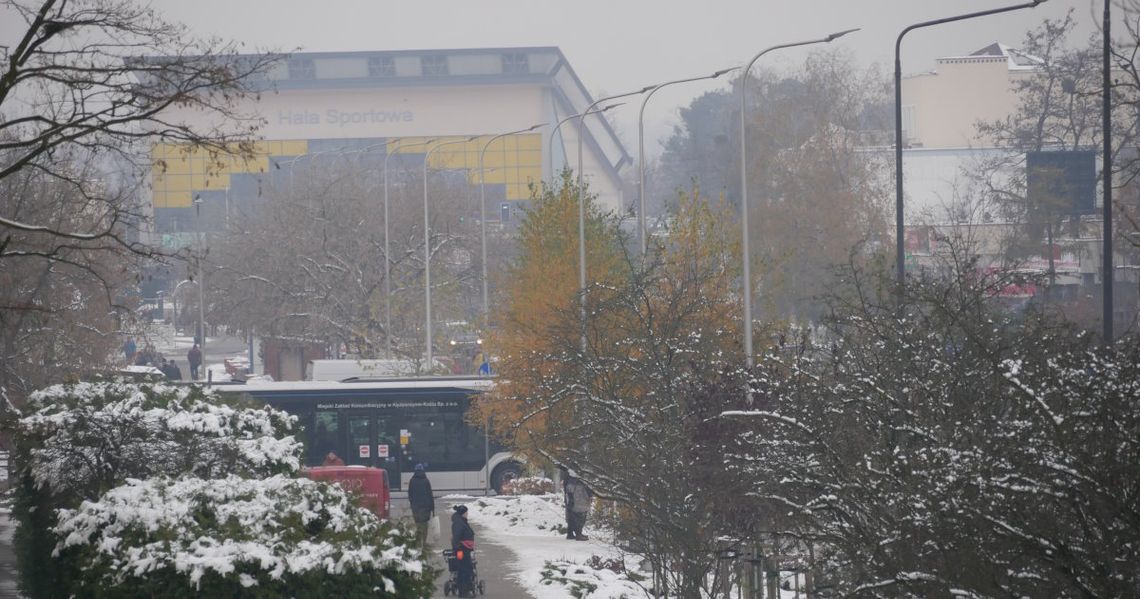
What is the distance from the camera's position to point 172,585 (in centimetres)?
1037

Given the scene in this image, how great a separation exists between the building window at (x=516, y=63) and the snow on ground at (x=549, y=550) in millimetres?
93140

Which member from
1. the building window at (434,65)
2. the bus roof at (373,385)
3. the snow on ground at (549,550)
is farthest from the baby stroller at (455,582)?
the building window at (434,65)

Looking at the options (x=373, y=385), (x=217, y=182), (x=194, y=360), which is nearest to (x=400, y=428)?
(x=373, y=385)

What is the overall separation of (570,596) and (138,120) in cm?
941

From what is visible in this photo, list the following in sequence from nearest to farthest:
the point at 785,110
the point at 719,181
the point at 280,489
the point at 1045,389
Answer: the point at 1045,389 < the point at 280,489 < the point at 785,110 < the point at 719,181

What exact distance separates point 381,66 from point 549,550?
357ft

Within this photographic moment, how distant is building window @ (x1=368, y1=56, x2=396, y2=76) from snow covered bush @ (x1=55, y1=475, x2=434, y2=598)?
12009 cm

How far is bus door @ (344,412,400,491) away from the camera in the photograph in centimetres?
3684

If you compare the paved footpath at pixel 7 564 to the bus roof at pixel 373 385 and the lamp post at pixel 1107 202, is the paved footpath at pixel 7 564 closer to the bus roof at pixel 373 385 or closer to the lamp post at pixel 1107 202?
the bus roof at pixel 373 385

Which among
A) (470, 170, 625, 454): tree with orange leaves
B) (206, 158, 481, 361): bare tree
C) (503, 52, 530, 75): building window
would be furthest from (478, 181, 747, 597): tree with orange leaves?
(503, 52, 530, 75): building window

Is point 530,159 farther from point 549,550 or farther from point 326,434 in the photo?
point 549,550

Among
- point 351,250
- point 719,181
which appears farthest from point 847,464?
point 719,181

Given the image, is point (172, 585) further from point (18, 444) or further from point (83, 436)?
point (18, 444)

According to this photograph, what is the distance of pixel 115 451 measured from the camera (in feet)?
48.0
